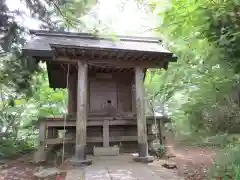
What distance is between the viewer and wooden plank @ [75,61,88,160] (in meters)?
6.84

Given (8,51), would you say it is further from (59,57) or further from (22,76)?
(59,57)

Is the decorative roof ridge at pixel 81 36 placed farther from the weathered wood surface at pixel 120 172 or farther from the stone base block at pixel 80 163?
the weathered wood surface at pixel 120 172

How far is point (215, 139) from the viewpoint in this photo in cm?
677

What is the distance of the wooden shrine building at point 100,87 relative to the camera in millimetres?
7234

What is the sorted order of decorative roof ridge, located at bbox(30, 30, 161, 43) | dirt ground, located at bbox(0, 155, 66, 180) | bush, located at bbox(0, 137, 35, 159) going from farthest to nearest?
decorative roof ridge, located at bbox(30, 30, 161, 43) < bush, located at bbox(0, 137, 35, 159) < dirt ground, located at bbox(0, 155, 66, 180)

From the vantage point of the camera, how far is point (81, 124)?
7.02 meters

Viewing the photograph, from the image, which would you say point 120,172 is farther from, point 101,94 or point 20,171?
point 101,94

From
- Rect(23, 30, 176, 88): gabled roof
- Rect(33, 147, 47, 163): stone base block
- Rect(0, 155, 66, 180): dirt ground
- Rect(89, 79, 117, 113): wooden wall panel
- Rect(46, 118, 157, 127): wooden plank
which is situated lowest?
Rect(0, 155, 66, 180): dirt ground

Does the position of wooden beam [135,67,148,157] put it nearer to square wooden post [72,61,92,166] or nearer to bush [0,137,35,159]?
square wooden post [72,61,92,166]

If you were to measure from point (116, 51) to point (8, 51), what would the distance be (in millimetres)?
3639

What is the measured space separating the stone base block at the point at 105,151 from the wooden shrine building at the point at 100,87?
0.22 meters

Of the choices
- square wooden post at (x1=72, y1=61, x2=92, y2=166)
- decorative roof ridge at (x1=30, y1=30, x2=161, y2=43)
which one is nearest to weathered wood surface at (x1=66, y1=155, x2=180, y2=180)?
square wooden post at (x1=72, y1=61, x2=92, y2=166)

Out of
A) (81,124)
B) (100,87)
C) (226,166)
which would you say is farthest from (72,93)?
(226,166)

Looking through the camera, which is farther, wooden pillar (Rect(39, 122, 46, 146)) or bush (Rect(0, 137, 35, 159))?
bush (Rect(0, 137, 35, 159))
